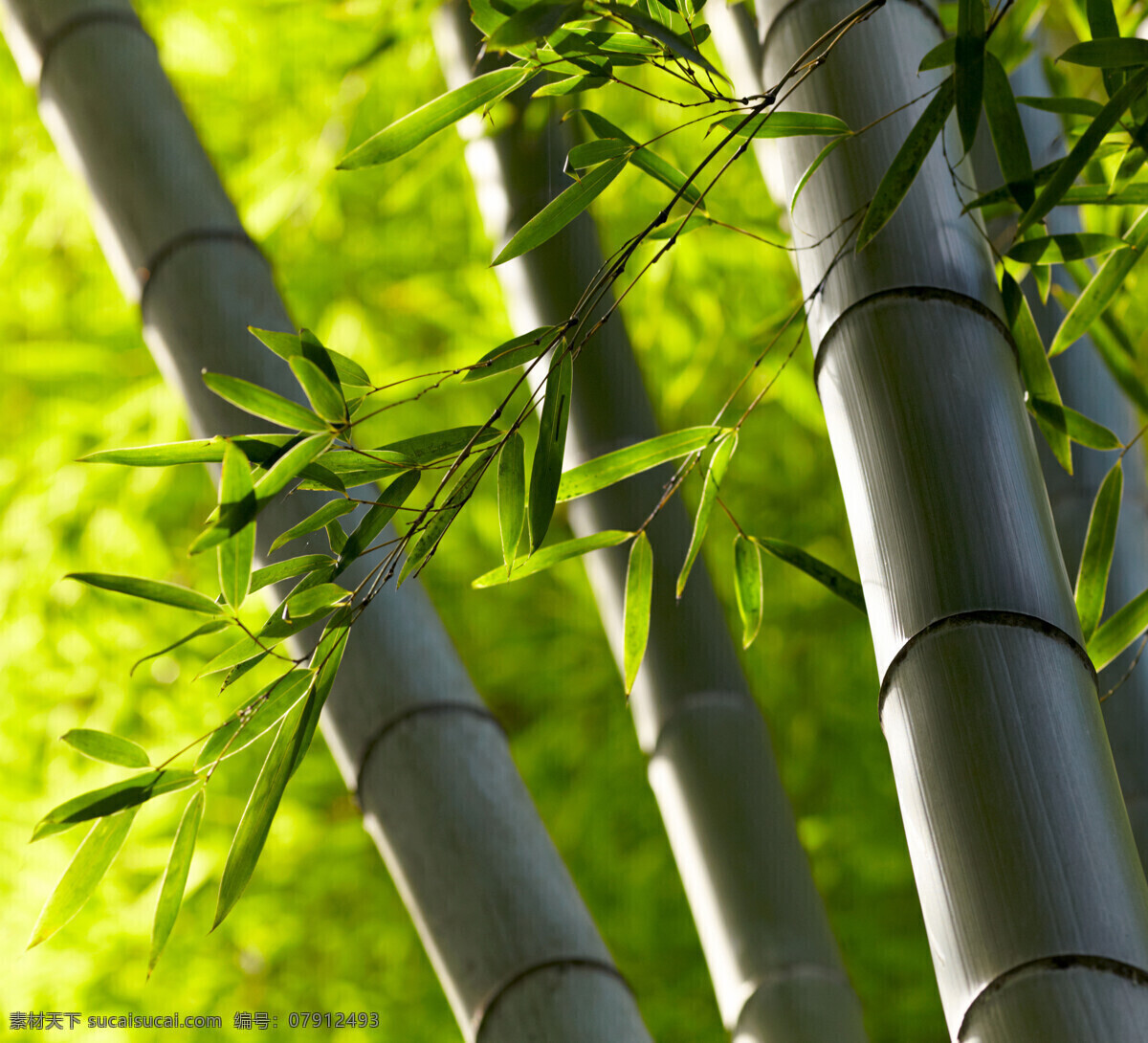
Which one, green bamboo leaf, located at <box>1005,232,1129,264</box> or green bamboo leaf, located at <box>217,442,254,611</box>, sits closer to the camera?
green bamboo leaf, located at <box>217,442,254,611</box>

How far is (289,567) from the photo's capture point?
26.8 inches

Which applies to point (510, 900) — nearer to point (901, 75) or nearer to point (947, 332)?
point (947, 332)

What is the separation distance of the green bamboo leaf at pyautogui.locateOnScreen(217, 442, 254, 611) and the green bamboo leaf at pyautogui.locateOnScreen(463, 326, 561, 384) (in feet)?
0.48

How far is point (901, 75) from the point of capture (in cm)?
80

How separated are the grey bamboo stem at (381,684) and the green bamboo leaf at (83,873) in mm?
306

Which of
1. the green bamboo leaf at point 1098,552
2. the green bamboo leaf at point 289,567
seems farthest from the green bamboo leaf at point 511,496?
the green bamboo leaf at point 1098,552

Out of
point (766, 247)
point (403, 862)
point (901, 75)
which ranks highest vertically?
point (766, 247)

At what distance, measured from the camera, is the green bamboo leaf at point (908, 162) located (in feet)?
2.03

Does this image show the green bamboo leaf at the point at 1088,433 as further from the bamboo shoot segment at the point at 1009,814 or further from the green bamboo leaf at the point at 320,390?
the green bamboo leaf at the point at 320,390

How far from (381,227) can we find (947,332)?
4.80ft

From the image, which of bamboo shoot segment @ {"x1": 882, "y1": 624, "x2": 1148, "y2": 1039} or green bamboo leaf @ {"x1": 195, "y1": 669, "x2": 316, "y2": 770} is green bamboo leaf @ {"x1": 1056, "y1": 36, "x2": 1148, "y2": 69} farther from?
green bamboo leaf @ {"x1": 195, "y1": 669, "x2": 316, "y2": 770}

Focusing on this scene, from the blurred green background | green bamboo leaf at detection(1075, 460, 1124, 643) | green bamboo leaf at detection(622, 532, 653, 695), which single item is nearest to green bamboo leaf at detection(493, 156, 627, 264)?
green bamboo leaf at detection(622, 532, 653, 695)

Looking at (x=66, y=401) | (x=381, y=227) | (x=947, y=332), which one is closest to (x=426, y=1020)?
(x=66, y=401)

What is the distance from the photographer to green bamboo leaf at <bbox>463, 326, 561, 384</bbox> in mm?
651
